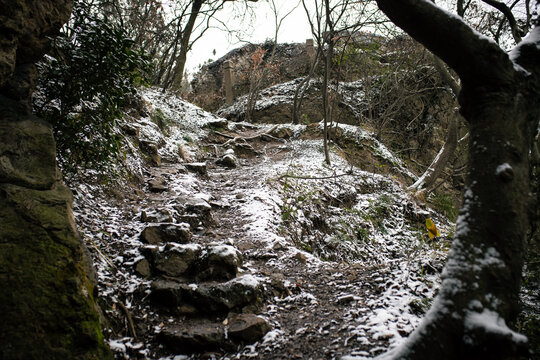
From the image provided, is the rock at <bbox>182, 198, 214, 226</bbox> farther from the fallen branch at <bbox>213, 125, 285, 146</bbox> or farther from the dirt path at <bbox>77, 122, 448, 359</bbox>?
the fallen branch at <bbox>213, 125, 285, 146</bbox>

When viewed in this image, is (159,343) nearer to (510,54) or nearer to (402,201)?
(510,54)

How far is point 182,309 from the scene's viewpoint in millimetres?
2609

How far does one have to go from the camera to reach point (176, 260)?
3035 millimetres

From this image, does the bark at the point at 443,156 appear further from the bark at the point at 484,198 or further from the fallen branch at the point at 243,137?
the bark at the point at 484,198

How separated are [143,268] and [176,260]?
1.09 feet

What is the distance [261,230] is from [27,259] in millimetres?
3066

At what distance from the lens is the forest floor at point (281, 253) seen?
226cm

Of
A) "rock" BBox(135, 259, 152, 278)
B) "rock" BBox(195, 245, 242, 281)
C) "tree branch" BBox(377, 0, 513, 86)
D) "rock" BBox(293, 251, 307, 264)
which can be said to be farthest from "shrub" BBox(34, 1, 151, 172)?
"rock" BBox(293, 251, 307, 264)

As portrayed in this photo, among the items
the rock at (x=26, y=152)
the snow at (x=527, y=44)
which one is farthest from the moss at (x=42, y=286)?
the snow at (x=527, y=44)

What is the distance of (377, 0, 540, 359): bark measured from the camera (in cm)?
128

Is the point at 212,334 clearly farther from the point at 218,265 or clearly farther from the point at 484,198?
the point at 484,198

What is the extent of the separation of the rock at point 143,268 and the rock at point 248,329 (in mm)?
1038

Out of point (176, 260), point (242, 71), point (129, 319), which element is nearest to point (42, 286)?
point (129, 319)

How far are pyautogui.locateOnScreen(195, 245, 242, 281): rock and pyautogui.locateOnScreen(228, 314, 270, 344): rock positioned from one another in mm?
585
